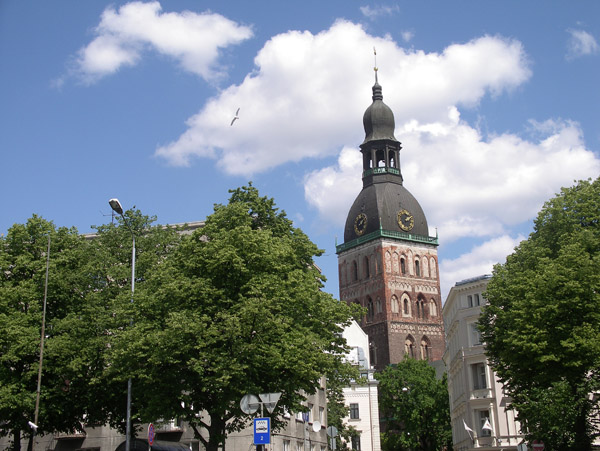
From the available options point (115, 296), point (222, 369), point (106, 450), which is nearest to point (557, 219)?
point (222, 369)

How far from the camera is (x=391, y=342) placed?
13275 centimetres

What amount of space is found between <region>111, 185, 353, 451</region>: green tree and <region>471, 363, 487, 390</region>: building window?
30.9 metres

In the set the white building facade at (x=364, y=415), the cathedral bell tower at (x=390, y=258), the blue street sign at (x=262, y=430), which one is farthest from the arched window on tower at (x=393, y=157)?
the blue street sign at (x=262, y=430)

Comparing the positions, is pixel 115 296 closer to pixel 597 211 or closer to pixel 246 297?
pixel 246 297

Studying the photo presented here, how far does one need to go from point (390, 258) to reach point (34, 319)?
341 ft

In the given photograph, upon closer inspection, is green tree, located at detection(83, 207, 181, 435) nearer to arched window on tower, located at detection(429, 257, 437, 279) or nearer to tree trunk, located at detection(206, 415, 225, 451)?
tree trunk, located at detection(206, 415, 225, 451)

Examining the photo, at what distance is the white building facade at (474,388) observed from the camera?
6012 centimetres

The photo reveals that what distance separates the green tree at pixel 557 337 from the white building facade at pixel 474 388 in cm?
1949

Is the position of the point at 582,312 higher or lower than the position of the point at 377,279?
lower

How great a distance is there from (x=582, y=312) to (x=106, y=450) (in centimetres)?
2702

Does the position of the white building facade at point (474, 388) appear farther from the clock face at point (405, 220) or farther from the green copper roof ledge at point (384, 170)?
the green copper roof ledge at point (384, 170)

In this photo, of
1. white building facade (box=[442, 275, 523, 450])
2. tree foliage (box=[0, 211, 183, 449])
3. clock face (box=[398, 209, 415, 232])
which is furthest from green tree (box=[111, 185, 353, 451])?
clock face (box=[398, 209, 415, 232])

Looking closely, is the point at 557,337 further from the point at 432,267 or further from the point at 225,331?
the point at 432,267

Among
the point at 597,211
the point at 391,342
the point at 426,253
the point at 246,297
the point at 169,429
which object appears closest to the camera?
the point at 246,297
